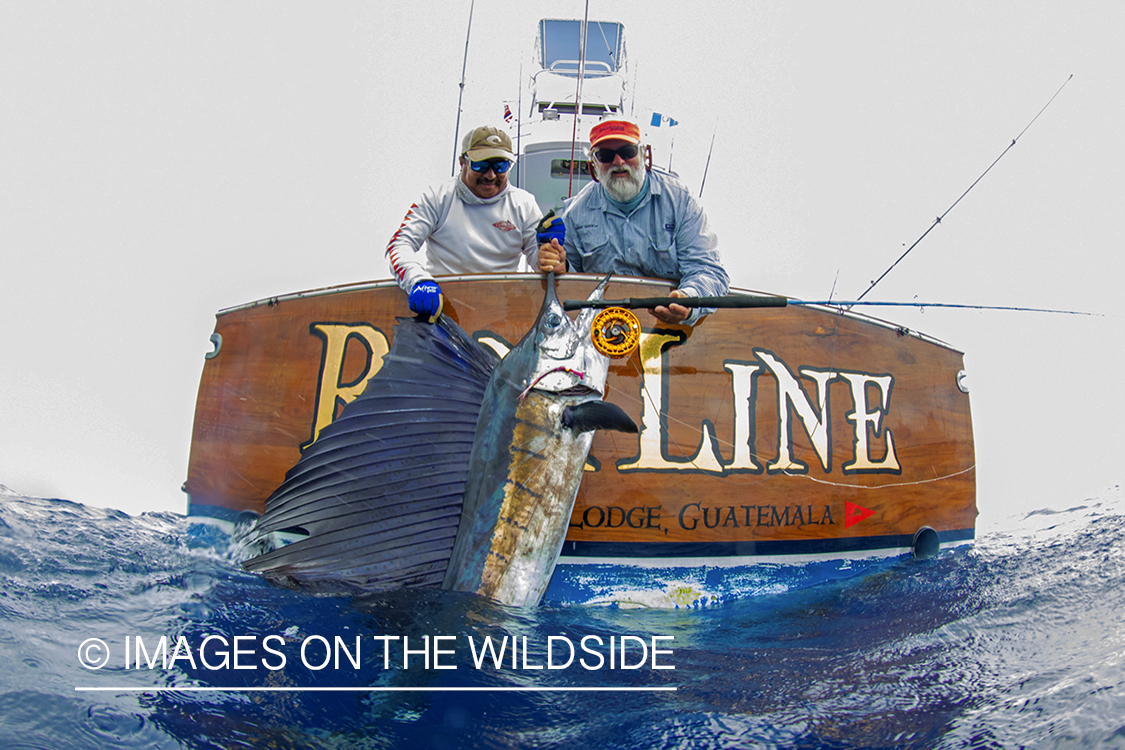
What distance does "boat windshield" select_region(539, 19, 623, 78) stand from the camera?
294 inches

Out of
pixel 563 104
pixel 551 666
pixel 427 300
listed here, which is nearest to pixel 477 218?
pixel 427 300

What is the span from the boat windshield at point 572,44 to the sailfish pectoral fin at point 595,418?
636 centimetres

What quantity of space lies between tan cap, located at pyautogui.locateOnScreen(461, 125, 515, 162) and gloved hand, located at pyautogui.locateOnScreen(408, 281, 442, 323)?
81 cm

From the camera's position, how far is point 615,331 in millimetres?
2357

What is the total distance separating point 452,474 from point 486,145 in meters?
1.53

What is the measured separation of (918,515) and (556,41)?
677 centimetres

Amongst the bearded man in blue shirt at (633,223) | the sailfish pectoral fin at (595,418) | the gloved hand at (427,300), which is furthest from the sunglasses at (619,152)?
the sailfish pectoral fin at (595,418)

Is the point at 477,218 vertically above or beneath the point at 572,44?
beneath

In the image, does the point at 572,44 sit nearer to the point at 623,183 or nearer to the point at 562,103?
the point at 562,103

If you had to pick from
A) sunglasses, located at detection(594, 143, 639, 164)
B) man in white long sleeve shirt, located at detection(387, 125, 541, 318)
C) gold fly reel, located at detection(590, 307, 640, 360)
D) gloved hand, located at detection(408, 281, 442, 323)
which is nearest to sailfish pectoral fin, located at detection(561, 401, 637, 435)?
gold fly reel, located at detection(590, 307, 640, 360)

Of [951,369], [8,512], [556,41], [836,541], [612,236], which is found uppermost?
[556,41]

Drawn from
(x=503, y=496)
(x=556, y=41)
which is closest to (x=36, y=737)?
(x=503, y=496)

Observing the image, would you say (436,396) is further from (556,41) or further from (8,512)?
(556,41)

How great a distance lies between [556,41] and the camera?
7.60 m
